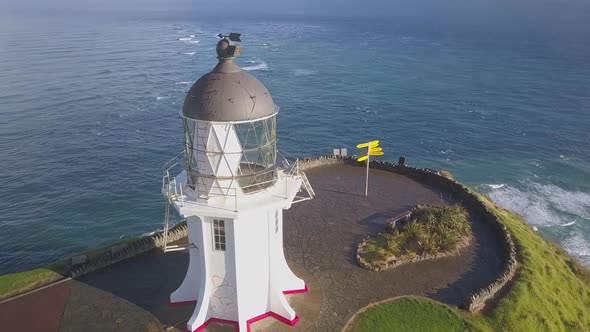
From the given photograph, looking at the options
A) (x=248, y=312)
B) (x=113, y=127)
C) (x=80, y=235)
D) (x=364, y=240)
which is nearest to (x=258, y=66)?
(x=113, y=127)

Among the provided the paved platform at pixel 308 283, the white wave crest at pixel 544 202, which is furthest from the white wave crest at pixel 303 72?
the paved platform at pixel 308 283

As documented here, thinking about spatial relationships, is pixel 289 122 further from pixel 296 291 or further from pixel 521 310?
pixel 521 310

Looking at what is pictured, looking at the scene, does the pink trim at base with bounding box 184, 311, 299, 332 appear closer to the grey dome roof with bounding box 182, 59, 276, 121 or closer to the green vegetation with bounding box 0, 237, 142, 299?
the green vegetation with bounding box 0, 237, 142, 299

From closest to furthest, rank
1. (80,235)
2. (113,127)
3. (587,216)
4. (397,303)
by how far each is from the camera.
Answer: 1. (397,303)
2. (80,235)
3. (587,216)
4. (113,127)

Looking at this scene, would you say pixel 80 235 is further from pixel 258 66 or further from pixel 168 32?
pixel 168 32

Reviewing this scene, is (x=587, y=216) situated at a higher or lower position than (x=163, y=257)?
lower

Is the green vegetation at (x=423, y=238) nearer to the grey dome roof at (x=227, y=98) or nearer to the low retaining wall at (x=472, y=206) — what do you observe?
the low retaining wall at (x=472, y=206)

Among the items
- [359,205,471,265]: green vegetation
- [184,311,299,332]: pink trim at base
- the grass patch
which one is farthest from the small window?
[359,205,471,265]: green vegetation
